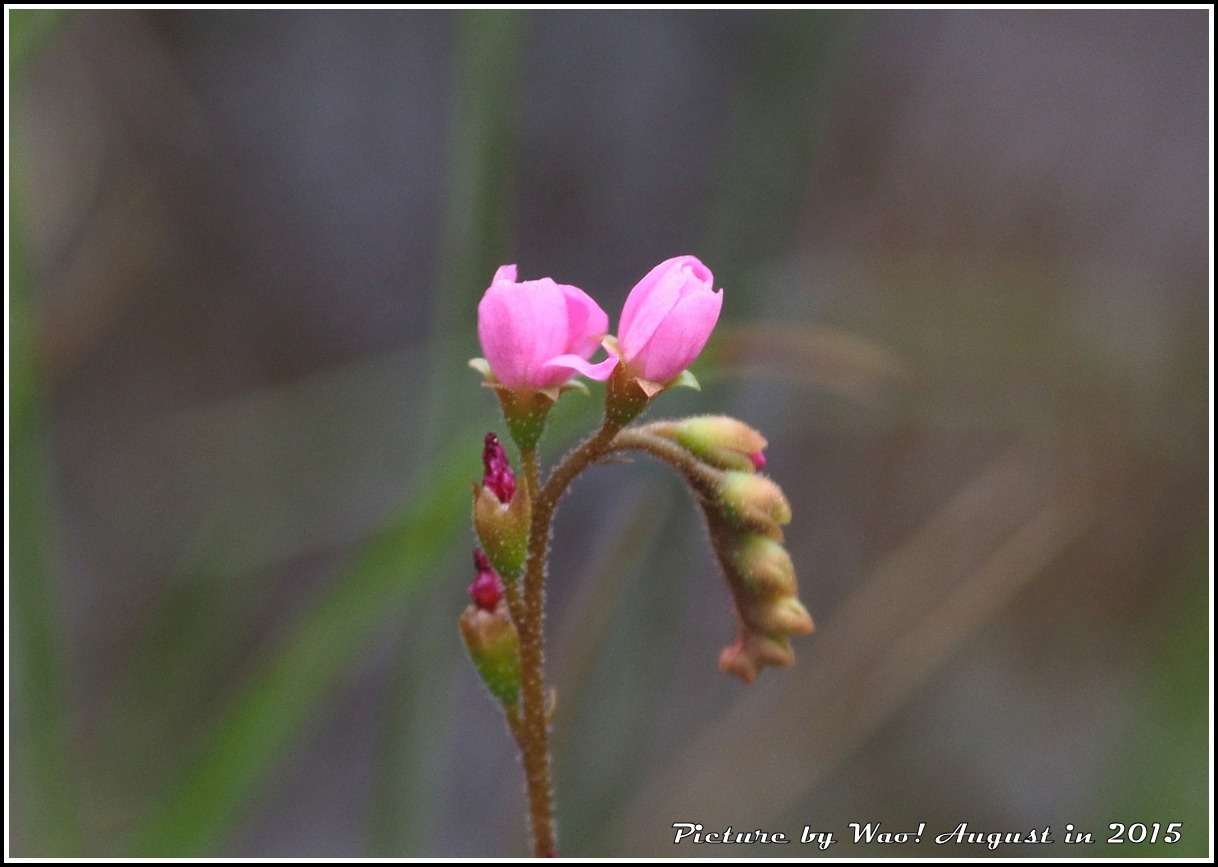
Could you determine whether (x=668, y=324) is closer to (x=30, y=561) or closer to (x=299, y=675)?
(x=299, y=675)

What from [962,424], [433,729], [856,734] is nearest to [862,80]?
[962,424]

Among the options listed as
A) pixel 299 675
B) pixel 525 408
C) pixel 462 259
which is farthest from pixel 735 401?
pixel 525 408

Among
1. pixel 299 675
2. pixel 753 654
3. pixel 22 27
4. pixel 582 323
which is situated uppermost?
pixel 22 27

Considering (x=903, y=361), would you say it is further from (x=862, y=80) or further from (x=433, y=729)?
(x=433, y=729)

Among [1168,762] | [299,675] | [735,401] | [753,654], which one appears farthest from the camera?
[735,401]

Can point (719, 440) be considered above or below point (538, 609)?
above

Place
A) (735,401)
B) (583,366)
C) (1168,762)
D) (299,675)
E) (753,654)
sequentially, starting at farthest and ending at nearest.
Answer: (735,401), (1168,762), (299,675), (753,654), (583,366)

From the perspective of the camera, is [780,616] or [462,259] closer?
[780,616]

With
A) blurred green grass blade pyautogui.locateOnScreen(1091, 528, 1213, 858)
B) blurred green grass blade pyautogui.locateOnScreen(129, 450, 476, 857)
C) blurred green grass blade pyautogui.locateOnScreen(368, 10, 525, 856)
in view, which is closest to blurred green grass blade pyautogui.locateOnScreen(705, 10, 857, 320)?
blurred green grass blade pyautogui.locateOnScreen(368, 10, 525, 856)
